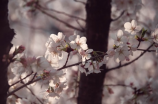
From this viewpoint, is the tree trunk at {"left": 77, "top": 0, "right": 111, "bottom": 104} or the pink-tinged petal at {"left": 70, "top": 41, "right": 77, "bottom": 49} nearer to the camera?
the pink-tinged petal at {"left": 70, "top": 41, "right": 77, "bottom": 49}

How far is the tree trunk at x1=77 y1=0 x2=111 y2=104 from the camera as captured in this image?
1180 millimetres

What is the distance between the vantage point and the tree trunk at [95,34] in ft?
3.87

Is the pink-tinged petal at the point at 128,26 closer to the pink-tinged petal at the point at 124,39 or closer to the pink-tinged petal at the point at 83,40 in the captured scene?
the pink-tinged petal at the point at 124,39

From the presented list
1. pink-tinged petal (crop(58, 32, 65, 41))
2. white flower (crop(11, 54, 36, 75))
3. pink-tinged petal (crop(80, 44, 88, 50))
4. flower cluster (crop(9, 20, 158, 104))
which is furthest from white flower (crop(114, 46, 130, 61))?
white flower (crop(11, 54, 36, 75))

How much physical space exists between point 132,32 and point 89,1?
0.37 meters

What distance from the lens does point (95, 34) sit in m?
1.19

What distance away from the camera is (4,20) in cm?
76

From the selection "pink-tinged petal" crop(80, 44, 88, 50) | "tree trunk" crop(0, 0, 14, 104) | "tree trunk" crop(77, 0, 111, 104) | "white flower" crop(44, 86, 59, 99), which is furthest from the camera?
"tree trunk" crop(77, 0, 111, 104)

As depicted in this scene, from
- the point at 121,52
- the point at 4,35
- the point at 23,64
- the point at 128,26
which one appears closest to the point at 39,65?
the point at 23,64

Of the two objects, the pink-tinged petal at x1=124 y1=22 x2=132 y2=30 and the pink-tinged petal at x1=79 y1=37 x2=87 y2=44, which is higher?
the pink-tinged petal at x1=124 y1=22 x2=132 y2=30

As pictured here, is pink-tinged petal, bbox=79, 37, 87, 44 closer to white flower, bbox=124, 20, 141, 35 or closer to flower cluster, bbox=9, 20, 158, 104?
flower cluster, bbox=9, 20, 158, 104

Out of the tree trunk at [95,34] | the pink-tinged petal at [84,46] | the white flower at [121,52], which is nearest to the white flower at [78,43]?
the pink-tinged petal at [84,46]

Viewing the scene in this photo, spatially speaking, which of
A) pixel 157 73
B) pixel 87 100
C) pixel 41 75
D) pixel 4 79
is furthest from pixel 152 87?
pixel 157 73

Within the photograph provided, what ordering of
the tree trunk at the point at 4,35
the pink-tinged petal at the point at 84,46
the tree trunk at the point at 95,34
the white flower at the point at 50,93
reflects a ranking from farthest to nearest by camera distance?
the tree trunk at the point at 95,34 → the white flower at the point at 50,93 → the pink-tinged petal at the point at 84,46 → the tree trunk at the point at 4,35
